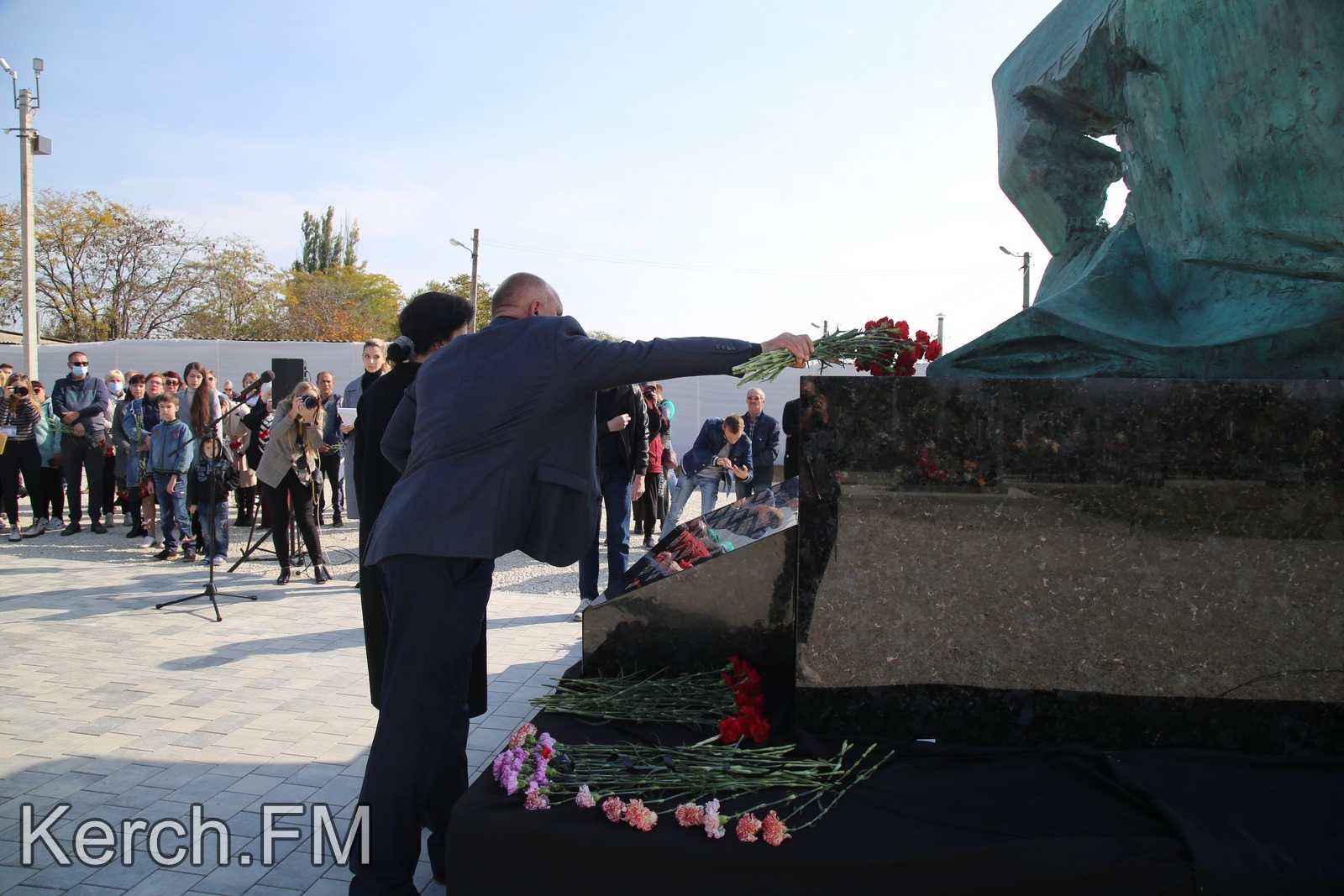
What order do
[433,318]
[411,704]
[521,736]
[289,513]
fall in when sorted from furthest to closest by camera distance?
[289,513] < [433,318] < [521,736] < [411,704]

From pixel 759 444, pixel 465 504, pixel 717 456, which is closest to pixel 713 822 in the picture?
pixel 465 504

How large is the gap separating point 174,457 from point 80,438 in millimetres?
2387

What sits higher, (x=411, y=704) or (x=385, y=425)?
(x=385, y=425)

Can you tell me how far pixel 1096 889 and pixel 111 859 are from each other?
294 centimetres

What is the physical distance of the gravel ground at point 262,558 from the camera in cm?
803

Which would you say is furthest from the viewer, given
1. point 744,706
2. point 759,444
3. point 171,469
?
point 759,444

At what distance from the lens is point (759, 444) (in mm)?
9953

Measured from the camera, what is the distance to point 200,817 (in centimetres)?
331

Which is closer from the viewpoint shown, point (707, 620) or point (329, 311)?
point (707, 620)

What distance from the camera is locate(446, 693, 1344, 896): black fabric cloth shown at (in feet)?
7.13

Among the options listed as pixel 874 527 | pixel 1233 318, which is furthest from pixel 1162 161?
pixel 874 527

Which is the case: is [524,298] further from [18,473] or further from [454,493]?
[18,473]

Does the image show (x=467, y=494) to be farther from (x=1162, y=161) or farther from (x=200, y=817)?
(x=1162, y=161)

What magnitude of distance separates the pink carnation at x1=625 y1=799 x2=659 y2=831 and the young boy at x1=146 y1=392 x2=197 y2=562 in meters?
7.64
